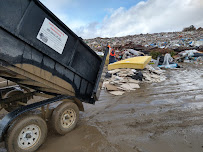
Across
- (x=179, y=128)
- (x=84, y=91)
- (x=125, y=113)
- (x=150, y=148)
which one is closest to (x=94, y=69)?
(x=84, y=91)

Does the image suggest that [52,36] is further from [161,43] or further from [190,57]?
[161,43]

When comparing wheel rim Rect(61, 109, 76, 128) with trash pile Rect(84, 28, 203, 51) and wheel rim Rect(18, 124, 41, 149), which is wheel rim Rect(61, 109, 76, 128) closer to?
wheel rim Rect(18, 124, 41, 149)

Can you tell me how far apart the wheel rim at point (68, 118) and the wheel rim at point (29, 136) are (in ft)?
1.68

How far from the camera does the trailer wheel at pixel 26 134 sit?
1.90m

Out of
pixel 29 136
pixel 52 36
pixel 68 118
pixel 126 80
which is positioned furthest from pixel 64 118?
pixel 126 80

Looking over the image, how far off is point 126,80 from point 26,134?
A: 16.9 ft

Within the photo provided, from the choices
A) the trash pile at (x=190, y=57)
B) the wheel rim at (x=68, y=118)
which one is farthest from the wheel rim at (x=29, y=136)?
the trash pile at (x=190, y=57)

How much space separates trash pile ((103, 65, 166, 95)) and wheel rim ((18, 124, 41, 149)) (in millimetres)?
3450

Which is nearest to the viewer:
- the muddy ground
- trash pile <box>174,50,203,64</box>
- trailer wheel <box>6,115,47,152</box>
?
trailer wheel <box>6,115,47,152</box>

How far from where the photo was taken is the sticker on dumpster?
6.79 ft

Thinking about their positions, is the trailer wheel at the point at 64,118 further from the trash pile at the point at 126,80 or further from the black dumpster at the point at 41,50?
the trash pile at the point at 126,80

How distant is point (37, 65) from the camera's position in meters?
2.07

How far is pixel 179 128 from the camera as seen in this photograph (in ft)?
9.18

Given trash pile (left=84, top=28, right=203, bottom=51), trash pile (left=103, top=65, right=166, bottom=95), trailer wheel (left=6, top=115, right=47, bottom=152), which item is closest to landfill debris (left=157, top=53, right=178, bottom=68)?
trash pile (left=103, top=65, right=166, bottom=95)
